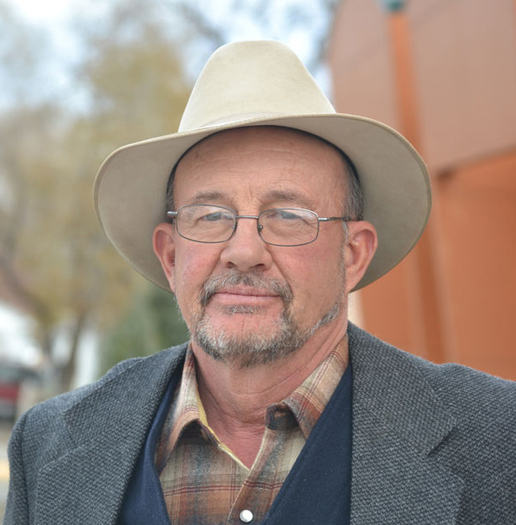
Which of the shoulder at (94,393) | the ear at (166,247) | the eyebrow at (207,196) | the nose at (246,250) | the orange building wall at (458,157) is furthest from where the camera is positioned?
the orange building wall at (458,157)

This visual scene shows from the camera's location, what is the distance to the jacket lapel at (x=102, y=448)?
212 centimetres

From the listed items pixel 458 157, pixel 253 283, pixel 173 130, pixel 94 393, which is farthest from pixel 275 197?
pixel 173 130

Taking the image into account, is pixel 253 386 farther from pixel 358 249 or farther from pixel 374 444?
pixel 358 249

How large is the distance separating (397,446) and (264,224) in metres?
0.74

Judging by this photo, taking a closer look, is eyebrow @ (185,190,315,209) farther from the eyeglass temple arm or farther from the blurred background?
the blurred background

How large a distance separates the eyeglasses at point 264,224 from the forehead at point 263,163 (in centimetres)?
6

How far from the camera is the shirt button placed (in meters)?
Answer: 1.97

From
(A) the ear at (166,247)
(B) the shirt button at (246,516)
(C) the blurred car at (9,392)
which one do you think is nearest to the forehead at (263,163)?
(A) the ear at (166,247)

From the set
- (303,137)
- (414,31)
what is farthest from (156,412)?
(414,31)

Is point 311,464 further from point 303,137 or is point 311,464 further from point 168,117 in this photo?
point 168,117

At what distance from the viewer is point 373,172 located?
2396mm

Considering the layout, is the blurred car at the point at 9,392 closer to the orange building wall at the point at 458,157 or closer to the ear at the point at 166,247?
the orange building wall at the point at 458,157

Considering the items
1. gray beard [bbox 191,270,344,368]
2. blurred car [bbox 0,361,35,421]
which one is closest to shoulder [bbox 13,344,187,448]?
gray beard [bbox 191,270,344,368]

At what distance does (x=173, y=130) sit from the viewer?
1644 centimetres
